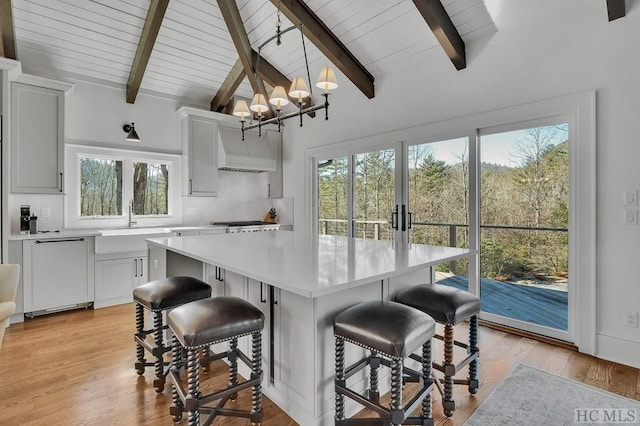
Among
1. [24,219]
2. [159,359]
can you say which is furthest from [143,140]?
[159,359]

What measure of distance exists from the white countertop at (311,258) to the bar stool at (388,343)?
7.9 inches

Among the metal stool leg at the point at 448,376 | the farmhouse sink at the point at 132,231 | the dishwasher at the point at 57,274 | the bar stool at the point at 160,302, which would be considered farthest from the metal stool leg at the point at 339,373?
the dishwasher at the point at 57,274

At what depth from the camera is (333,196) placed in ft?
16.9

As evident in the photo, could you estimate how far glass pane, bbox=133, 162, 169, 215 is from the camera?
15.6ft

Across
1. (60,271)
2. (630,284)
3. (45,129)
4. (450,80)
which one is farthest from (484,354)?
(45,129)

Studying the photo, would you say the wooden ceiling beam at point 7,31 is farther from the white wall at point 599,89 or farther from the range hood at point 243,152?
the white wall at point 599,89

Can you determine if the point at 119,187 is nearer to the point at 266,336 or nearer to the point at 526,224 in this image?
the point at 266,336

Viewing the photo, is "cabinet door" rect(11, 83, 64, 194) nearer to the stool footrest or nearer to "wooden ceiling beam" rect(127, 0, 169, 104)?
"wooden ceiling beam" rect(127, 0, 169, 104)

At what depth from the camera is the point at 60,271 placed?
3758 millimetres

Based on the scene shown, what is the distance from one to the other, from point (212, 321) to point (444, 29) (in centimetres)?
317

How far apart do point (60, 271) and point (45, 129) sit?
1580 millimetres

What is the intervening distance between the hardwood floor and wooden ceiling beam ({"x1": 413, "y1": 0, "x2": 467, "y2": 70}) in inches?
107

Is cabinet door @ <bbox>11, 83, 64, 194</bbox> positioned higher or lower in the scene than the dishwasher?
higher

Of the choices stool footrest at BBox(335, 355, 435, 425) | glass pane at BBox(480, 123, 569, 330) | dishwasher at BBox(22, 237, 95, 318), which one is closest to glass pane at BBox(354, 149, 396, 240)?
glass pane at BBox(480, 123, 569, 330)
